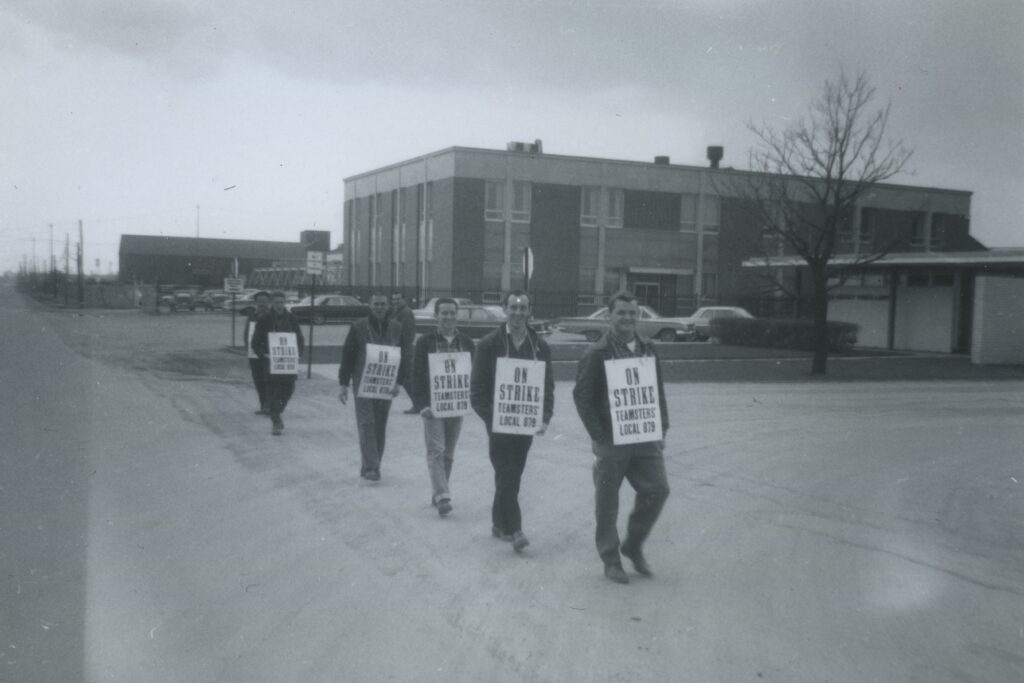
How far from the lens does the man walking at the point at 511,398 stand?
697 centimetres

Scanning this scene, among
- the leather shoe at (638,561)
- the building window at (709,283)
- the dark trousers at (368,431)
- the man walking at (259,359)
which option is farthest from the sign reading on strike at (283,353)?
the building window at (709,283)

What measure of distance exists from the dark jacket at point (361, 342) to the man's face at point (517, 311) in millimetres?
2546

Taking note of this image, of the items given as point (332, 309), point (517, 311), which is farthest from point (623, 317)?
point (332, 309)

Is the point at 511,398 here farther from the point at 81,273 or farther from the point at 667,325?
the point at 81,273

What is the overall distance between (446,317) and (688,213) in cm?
4730

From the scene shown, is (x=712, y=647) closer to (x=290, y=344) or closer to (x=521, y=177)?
(x=290, y=344)

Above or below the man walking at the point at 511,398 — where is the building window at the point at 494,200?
above

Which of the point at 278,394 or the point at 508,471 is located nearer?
the point at 508,471

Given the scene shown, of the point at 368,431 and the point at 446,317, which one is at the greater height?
the point at 446,317

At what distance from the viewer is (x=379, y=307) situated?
31.6 feet

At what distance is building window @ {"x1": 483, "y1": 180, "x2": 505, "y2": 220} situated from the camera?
4959cm

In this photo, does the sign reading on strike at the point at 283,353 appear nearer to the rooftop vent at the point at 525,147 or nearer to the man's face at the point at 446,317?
the man's face at the point at 446,317

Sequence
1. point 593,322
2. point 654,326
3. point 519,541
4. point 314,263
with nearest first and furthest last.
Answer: point 519,541
point 314,263
point 654,326
point 593,322

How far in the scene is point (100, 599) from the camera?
570 centimetres
